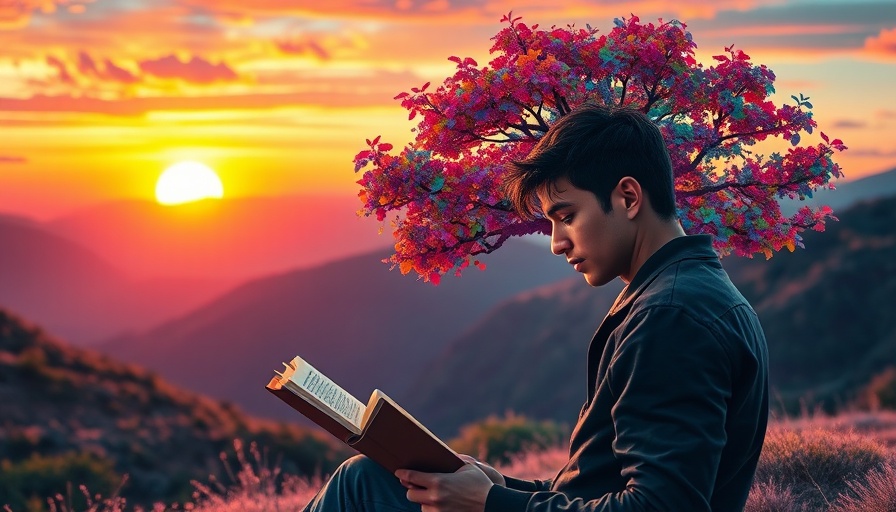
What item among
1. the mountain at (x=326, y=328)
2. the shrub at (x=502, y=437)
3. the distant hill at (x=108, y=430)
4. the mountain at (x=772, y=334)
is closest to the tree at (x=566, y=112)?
the distant hill at (x=108, y=430)

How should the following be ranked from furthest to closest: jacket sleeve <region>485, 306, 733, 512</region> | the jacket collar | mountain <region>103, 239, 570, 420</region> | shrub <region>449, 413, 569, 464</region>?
mountain <region>103, 239, 570, 420</region> < shrub <region>449, 413, 569, 464</region> < the jacket collar < jacket sleeve <region>485, 306, 733, 512</region>

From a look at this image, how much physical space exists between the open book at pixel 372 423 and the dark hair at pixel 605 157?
0.77 m

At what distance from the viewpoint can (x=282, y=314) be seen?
7262cm

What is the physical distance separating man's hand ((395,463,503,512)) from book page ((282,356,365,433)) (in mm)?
253

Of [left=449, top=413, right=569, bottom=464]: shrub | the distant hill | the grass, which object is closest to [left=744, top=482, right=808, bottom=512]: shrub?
the grass

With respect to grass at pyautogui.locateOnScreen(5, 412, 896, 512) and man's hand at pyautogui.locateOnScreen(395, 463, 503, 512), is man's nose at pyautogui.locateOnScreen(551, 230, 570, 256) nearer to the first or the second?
man's hand at pyautogui.locateOnScreen(395, 463, 503, 512)

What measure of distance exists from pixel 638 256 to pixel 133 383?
19.7 metres

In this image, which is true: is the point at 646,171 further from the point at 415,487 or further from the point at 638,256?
the point at 415,487

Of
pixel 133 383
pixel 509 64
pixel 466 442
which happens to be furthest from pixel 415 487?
pixel 133 383

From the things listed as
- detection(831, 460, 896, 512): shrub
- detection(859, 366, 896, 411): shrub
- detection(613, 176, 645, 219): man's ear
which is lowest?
detection(831, 460, 896, 512): shrub

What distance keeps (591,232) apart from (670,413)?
578 millimetres

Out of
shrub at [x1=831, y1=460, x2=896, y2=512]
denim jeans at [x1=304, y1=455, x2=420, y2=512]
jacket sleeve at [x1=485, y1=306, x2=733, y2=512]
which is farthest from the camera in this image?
shrub at [x1=831, y1=460, x2=896, y2=512]

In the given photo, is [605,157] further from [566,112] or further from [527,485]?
[566,112]

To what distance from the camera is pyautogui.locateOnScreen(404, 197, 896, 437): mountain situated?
113ft
